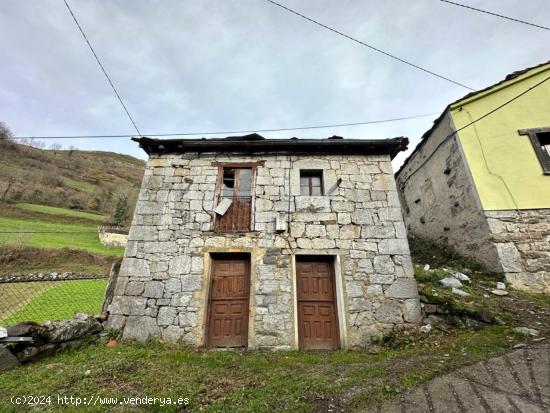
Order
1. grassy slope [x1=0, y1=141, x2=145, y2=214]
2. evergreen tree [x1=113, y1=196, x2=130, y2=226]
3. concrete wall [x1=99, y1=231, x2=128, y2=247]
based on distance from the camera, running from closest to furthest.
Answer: concrete wall [x1=99, y1=231, x2=128, y2=247], evergreen tree [x1=113, y1=196, x2=130, y2=226], grassy slope [x1=0, y1=141, x2=145, y2=214]

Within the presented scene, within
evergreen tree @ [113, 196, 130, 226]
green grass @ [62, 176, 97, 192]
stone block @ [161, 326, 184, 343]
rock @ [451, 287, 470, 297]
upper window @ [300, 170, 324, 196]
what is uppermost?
green grass @ [62, 176, 97, 192]

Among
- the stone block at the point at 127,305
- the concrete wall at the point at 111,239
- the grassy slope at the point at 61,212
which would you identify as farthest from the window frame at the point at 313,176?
the grassy slope at the point at 61,212

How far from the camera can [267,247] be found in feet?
18.3

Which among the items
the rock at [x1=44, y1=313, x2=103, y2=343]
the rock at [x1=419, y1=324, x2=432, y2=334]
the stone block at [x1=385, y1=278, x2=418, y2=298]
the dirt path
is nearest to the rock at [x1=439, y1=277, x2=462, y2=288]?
the stone block at [x1=385, y1=278, x2=418, y2=298]

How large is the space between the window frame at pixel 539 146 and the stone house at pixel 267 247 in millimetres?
3627

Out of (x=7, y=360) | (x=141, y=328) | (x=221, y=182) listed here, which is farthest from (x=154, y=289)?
(x=221, y=182)

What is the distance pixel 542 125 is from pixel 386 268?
6.46m

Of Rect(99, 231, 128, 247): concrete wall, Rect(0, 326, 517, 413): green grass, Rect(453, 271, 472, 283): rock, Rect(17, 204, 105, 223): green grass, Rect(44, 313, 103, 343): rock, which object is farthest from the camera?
Rect(17, 204, 105, 223): green grass

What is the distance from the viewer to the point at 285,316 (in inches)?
197

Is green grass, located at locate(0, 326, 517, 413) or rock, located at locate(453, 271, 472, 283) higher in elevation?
rock, located at locate(453, 271, 472, 283)

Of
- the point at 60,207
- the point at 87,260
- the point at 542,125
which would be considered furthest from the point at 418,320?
the point at 60,207

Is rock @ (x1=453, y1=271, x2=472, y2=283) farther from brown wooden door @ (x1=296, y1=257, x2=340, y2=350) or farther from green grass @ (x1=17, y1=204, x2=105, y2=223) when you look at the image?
green grass @ (x1=17, y1=204, x2=105, y2=223)

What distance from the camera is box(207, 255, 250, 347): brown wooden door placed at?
509 cm

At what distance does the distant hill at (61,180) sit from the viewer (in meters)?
28.2
